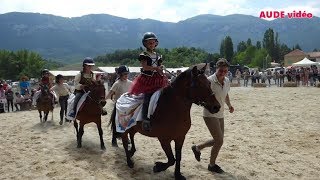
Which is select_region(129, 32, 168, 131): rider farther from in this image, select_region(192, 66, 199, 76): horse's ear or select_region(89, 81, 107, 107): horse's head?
select_region(89, 81, 107, 107): horse's head

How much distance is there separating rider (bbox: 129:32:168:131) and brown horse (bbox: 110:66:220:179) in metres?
0.34

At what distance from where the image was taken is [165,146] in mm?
6727

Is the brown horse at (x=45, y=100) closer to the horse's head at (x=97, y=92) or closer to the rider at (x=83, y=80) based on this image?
the rider at (x=83, y=80)

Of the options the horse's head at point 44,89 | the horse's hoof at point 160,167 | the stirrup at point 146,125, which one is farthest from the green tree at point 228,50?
the stirrup at point 146,125

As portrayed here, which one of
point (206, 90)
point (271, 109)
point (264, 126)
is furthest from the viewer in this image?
point (271, 109)

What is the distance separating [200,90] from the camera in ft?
21.0

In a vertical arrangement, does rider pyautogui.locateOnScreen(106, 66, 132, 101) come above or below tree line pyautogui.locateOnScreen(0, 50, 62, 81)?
below

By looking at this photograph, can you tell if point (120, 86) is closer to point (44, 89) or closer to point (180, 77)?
point (180, 77)

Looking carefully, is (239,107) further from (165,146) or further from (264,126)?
(165,146)

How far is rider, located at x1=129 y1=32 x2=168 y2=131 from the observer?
700 centimetres

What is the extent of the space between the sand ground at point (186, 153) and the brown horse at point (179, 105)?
0.97 m

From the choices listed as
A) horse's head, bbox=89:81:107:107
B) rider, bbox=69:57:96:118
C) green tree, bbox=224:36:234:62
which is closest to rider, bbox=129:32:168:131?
horse's head, bbox=89:81:107:107

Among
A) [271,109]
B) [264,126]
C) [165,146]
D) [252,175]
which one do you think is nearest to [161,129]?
[165,146]

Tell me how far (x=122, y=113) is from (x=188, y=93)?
5.89 ft
